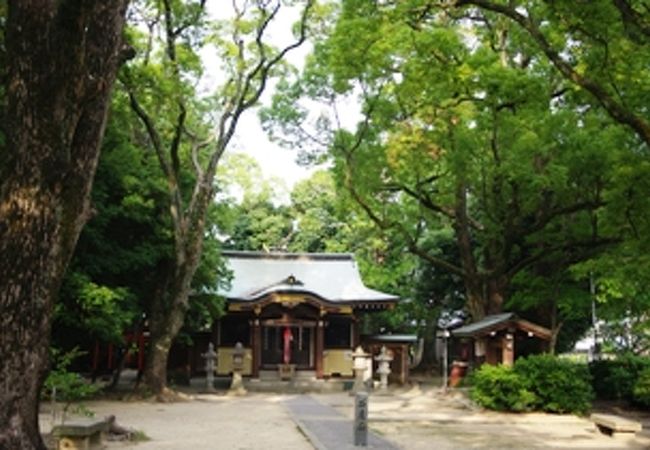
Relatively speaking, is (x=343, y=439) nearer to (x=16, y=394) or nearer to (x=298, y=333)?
(x=16, y=394)

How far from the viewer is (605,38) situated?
419 inches

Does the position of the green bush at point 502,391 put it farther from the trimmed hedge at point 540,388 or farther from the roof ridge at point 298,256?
the roof ridge at point 298,256

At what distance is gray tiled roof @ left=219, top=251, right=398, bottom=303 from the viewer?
25.7 m

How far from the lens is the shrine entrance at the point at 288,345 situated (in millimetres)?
25491

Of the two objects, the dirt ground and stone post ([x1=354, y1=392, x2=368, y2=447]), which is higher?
stone post ([x1=354, y1=392, x2=368, y2=447])

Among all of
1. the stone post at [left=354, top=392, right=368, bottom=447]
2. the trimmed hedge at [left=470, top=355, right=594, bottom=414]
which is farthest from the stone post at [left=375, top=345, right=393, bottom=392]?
the stone post at [left=354, top=392, right=368, bottom=447]

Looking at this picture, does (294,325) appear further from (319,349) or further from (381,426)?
(381,426)

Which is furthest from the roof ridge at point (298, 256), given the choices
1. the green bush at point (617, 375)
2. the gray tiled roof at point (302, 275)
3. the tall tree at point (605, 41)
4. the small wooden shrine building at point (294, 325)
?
the tall tree at point (605, 41)

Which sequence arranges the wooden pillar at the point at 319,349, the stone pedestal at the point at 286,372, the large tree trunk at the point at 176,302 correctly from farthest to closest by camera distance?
1. the wooden pillar at the point at 319,349
2. the stone pedestal at the point at 286,372
3. the large tree trunk at the point at 176,302

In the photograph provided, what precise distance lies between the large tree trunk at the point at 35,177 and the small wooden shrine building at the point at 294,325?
1854cm

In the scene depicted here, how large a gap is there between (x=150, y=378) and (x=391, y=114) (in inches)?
420

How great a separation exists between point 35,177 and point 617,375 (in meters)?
17.8

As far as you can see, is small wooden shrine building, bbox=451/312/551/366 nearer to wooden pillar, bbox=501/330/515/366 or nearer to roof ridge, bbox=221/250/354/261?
wooden pillar, bbox=501/330/515/366

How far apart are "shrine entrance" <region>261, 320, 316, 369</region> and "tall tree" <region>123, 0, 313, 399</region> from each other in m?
6.44
